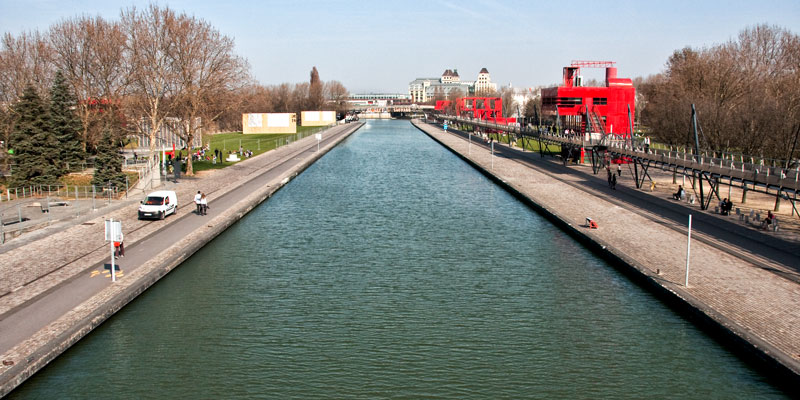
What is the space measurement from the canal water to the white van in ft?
11.6

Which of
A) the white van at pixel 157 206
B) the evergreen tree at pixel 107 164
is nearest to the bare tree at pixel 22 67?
the evergreen tree at pixel 107 164

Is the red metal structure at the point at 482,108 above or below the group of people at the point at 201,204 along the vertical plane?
above

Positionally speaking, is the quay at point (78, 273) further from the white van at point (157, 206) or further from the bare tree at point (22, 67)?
the bare tree at point (22, 67)

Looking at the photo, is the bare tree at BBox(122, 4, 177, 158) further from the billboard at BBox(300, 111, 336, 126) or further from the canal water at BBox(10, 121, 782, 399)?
the billboard at BBox(300, 111, 336, 126)

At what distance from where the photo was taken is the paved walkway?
17.5 meters

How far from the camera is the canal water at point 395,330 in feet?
50.6

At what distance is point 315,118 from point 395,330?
143 metres

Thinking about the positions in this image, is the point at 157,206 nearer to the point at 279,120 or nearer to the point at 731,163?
the point at 731,163

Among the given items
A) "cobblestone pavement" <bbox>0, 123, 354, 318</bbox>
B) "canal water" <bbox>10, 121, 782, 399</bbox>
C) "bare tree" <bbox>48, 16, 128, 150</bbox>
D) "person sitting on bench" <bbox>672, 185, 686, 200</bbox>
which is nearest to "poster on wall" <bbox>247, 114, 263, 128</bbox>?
"bare tree" <bbox>48, 16, 128, 150</bbox>

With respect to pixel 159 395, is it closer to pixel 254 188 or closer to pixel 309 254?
pixel 309 254

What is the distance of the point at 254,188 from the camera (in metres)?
45.7

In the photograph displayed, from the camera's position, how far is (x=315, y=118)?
15862 cm

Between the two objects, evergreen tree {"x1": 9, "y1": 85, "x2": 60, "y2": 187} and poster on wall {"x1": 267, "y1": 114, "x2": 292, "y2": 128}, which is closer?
evergreen tree {"x1": 9, "y1": 85, "x2": 60, "y2": 187}

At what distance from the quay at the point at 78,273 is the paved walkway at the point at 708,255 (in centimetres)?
1738
